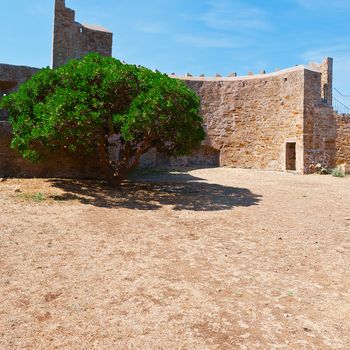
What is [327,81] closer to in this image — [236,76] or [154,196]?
[236,76]

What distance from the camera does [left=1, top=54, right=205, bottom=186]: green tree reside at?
9312mm


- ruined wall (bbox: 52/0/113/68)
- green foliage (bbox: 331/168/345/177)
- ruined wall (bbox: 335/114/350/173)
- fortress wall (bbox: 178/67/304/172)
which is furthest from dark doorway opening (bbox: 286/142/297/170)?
ruined wall (bbox: 52/0/113/68)

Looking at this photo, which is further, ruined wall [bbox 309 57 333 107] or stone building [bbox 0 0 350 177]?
ruined wall [bbox 309 57 333 107]

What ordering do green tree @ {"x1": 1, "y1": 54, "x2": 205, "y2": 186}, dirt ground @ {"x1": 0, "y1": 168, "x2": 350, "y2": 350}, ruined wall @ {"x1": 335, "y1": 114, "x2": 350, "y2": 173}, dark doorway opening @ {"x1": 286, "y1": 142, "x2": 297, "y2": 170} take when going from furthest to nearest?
1. dark doorway opening @ {"x1": 286, "y1": 142, "x2": 297, "y2": 170}
2. ruined wall @ {"x1": 335, "y1": 114, "x2": 350, "y2": 173}
3. green tree @ {"x1": 1, "y1": 54, "x2": 205, "y2": 186}
4. dirt ground @ {"x1": 0, "y1": 168, "x2": 350, "y2": 350}

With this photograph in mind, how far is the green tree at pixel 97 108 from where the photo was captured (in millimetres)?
9312

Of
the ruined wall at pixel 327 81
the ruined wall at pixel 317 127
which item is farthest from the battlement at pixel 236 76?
the ruined wall at pixel 327 81

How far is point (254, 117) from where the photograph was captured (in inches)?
883

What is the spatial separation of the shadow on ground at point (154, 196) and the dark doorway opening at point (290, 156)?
927cm

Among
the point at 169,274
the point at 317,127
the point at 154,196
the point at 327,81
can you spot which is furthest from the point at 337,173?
the point at 169,274

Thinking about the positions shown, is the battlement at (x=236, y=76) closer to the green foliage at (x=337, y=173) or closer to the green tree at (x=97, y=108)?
the green foliage at (x=337, y=173)

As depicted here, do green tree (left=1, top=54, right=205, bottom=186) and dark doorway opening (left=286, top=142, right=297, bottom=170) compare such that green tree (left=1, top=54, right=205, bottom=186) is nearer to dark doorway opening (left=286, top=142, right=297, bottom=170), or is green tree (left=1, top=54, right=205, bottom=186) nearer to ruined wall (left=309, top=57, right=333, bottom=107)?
dark doorway opening (left=286, top=142, right=297, bottom=170)

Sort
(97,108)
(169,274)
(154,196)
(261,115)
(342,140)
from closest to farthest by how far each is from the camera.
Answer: (169,274), (97,108), (154,196), (342,140), (261,115)

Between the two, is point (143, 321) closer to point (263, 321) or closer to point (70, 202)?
point (263, 321)

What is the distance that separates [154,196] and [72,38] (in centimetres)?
1354
